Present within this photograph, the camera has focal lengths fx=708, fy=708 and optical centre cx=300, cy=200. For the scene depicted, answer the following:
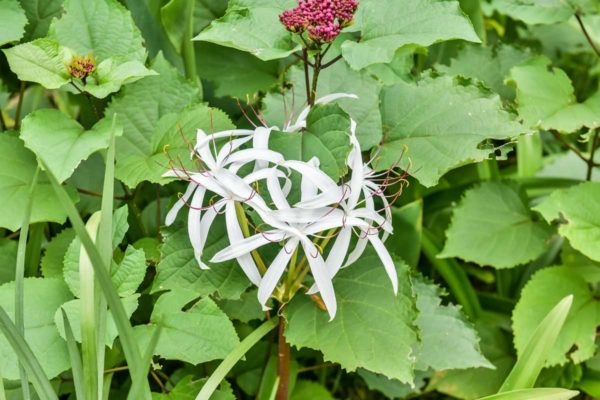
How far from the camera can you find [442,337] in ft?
3.84

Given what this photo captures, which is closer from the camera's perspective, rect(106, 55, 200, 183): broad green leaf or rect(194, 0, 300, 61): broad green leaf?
rect(194, 0, 300, 61): broad green leaf

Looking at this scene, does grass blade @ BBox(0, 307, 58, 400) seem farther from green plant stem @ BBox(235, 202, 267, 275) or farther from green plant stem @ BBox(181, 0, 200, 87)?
green plant stem @ BBox(181, 0, 200, 87)

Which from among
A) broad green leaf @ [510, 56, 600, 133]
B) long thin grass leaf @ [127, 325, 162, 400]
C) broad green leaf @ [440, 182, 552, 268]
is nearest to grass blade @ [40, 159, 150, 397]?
long thin grass leaf @ [127, 325, 162, 400]

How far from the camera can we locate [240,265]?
3.15 feet

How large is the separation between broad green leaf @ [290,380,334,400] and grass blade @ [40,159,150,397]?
520 mm

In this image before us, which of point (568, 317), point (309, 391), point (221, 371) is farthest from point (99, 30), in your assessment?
point (568, 317)

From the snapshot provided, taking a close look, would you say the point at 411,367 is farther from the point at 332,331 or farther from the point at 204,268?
the point at 204,268

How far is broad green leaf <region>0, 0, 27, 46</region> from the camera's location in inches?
42.8

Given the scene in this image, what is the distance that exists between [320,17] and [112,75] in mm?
350

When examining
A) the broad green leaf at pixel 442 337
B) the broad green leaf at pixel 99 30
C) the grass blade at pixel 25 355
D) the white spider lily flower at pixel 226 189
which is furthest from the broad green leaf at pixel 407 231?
the grass blade at pixel 25 355

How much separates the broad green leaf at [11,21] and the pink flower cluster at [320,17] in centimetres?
44

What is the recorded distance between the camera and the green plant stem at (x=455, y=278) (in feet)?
4.54

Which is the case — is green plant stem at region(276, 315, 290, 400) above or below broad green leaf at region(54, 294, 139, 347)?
below

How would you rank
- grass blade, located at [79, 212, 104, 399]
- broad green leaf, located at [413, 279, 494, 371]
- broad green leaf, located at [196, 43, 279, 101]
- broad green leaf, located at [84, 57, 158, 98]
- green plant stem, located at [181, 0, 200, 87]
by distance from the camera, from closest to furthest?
grass blade, located at [79, 212, 104, 399], broad green leaf, located at [84, 57, 158, 98], broad green leaf, located at [413, 279, 494, 371], green plant stem, located at [181, 0, 200, 87], broad green leaf, located at [196, 43, 279, 101]
